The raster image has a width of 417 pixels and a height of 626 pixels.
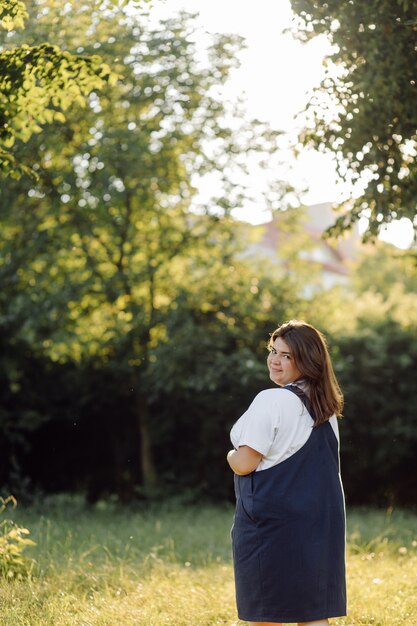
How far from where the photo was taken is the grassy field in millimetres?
5547

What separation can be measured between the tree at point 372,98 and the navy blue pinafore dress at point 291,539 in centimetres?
321

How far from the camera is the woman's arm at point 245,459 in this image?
385 cm

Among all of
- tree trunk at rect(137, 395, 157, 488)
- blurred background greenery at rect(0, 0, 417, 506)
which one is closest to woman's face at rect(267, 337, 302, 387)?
blurred background greenery at rect(0, 0, 417, 506)

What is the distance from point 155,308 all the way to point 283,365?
33.0ft

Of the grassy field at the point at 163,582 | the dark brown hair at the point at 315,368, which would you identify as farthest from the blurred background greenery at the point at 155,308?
the dark brown hair at the point at 315,368

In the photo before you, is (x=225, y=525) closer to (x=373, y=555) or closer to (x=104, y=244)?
(x=373, y=555)

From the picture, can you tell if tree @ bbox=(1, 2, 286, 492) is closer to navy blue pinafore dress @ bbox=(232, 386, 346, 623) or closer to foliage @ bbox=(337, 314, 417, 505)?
foliage @ bbox=(337, 314, 417, 505)

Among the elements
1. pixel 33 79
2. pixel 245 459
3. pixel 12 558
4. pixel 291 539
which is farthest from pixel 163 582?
pixel 33 79

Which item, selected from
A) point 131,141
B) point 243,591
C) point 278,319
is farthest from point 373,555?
point 131,141

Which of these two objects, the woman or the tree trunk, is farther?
the tree trunk

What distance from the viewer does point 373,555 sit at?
8.13 m

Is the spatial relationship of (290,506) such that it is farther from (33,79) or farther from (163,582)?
(33,79)

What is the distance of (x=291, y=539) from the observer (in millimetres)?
3857

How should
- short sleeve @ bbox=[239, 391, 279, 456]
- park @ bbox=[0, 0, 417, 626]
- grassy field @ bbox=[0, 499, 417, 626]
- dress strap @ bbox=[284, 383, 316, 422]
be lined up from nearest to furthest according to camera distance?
short sleeve @ bbox=[239, 391, 279, 456]
dress strap @ bbox=[284, 383, 316, 422]
grassy field @ bbox=[0, 499, 417, 626]
park @ bbox=[0, 0, 417, 626]
